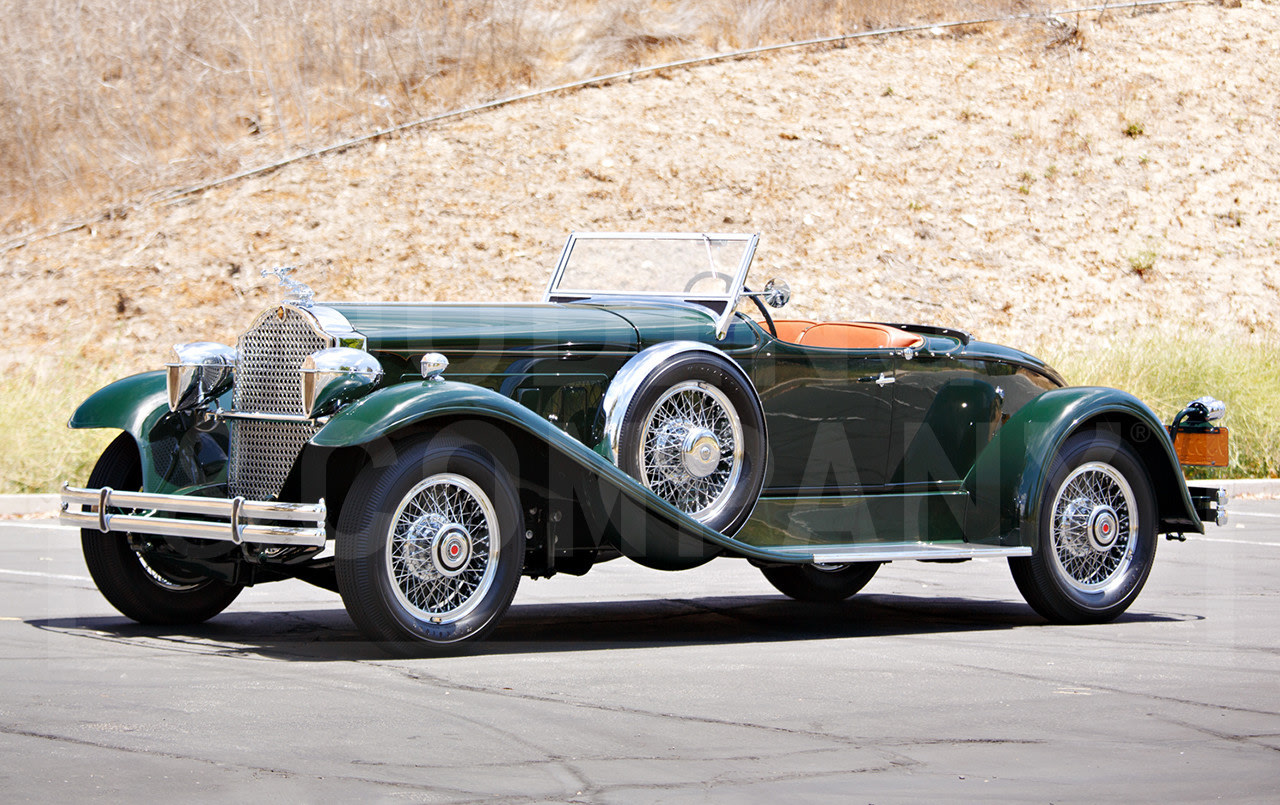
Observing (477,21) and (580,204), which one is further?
(477,21)

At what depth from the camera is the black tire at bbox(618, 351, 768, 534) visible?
631 cm

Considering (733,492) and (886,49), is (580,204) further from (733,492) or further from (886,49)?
(733,492)

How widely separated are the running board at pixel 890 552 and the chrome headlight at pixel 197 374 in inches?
103

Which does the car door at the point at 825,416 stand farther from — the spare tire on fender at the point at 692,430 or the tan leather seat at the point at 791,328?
the tan leather seat at the point at 791,328

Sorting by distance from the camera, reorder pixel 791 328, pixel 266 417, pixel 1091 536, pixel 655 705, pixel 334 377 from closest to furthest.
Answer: pixel 655 705 → pixel 334 377 → pixel 266 417 → pixel 1091 536 → pixel 791 328

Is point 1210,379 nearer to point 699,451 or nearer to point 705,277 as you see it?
point 705,277

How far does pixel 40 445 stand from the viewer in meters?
13.1

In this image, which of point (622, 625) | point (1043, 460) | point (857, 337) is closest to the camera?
point (622, 625)

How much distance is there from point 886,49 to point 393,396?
2649cm

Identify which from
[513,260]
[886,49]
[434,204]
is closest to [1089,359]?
[513,260]

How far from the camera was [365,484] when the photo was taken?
5.58 m

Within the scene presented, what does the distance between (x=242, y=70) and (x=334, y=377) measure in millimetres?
→ 23621

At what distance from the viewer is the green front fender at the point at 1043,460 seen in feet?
23.4

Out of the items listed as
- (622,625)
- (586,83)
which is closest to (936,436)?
(622,625)
